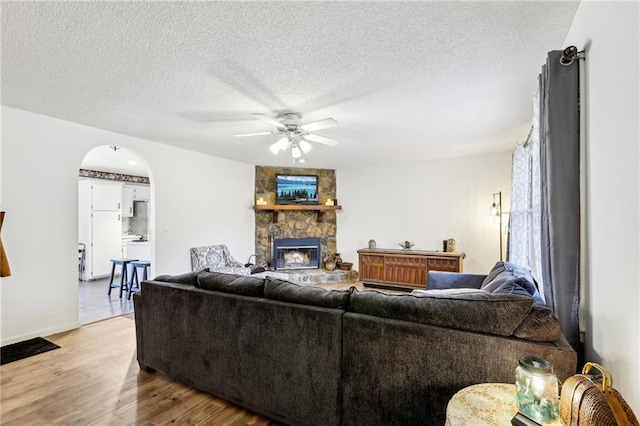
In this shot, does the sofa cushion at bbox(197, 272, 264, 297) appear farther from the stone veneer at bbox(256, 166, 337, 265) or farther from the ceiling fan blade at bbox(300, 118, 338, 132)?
the stone veneer at bbox(256, 166, 337, 265)

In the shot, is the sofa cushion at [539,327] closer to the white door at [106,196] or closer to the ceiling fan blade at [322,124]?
the ceiling fan blade at [322,124]

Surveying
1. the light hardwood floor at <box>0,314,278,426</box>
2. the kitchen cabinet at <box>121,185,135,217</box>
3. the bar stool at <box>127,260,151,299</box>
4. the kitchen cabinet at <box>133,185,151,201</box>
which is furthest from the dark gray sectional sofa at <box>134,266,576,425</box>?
the kitchen cabinet at <box>133,185,151,201</box>

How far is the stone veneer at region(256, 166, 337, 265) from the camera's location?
6.30 metres

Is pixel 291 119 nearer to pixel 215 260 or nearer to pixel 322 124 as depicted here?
pixel 322 124

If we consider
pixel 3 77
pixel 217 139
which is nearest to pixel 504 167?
pixel 217 139

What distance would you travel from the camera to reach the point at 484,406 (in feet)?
3.83

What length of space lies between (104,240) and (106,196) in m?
0.95

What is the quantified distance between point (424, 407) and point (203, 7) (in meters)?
2.34

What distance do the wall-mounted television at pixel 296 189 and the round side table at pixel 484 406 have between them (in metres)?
5.26

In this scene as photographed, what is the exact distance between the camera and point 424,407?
1.49 m

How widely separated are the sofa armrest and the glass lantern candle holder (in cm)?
240

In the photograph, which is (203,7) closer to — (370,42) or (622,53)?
(370,42)

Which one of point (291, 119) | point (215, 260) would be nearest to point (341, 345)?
point (291, 119)

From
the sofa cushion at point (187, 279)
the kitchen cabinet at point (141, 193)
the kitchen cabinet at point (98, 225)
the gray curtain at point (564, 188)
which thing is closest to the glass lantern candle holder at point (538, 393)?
the gray curtain at point (564, 188)
